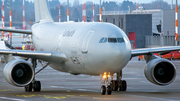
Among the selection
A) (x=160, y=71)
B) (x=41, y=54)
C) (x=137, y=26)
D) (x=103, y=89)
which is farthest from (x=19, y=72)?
(x=137, y=26)

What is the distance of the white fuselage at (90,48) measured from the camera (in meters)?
19.5

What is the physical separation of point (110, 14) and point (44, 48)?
54.6m

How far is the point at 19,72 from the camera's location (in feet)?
72.6

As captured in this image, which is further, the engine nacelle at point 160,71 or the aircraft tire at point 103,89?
the engine nacelle at point 160,71

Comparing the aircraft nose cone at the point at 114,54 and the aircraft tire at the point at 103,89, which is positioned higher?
the aircraft nose cone at the point at 114,54

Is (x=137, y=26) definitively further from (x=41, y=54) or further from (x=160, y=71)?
(x=41, y=54)

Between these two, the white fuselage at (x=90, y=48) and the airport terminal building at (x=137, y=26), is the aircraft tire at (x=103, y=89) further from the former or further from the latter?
the airport terminal building at (x=137, y=26)

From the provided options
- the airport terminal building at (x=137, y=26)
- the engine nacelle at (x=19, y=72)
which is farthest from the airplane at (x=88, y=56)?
the airport terminal building at (x=137, y=26)

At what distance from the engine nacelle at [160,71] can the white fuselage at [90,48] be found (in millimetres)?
2818

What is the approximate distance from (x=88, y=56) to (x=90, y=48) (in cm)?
43

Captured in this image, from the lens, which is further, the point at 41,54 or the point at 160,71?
the point at 160,71

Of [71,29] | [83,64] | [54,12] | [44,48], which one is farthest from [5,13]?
[83,64]

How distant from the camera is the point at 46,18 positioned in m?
31.3

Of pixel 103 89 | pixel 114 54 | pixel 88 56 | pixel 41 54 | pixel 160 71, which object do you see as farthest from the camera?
pixel 160 71
